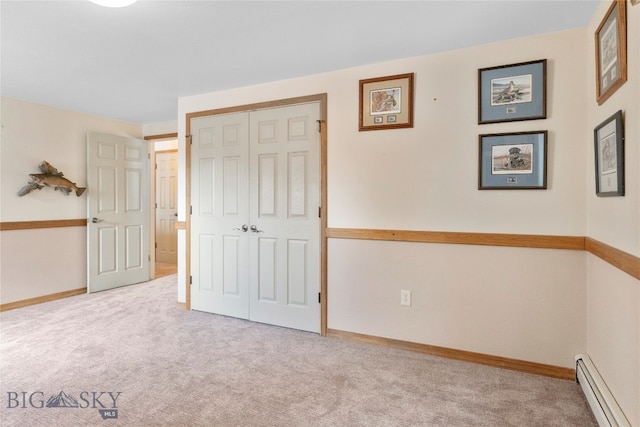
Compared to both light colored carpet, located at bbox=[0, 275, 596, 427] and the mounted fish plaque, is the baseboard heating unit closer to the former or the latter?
light colored carpet, located at bbox=[0, 275, 596, 427]

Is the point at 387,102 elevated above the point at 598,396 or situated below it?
above

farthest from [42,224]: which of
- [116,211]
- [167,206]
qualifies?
[167,206]

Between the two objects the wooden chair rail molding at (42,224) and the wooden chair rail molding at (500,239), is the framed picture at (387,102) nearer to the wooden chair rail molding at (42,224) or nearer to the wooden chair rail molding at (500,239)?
the wooden chair rail molding at (500,239)

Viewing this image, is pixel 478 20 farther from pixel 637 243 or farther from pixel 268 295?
pixel 268 295

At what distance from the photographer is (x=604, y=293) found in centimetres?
191

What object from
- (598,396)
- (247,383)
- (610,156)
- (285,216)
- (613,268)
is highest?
(610,156)

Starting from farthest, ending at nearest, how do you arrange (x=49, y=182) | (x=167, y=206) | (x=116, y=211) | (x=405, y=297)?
1. (x=167, y=206)
2. (x=116, y=211)
3. (x=49, y=182)
4. (x=405, y=297)

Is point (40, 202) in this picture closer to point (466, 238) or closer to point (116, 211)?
point (116, 211)

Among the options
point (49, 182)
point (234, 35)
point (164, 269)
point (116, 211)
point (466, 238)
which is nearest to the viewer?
point (234, 35)

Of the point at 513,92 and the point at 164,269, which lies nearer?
the point at 513,92

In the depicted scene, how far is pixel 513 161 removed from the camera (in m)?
2.37

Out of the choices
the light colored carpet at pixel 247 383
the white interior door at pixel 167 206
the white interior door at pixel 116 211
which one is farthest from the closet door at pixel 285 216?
the white interior door at pixel 167 206

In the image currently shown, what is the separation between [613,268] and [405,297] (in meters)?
1.32

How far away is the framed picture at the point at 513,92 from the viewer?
230cm
